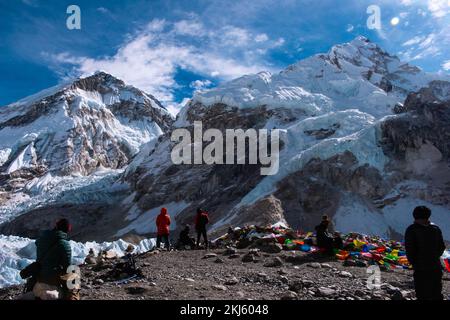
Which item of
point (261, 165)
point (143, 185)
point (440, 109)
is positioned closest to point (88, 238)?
point (143, 185)

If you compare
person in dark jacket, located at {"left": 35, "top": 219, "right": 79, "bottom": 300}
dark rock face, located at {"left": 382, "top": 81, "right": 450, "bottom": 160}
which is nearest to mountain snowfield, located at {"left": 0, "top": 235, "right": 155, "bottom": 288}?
person in dark jacket, located at {"left": 35, "top": 219, "right": 79, "bottom": 300}

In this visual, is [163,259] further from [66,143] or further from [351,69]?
[66,143]

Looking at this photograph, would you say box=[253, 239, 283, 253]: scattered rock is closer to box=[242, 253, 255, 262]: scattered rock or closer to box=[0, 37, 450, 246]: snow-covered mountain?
box=[242, 253, 255, 262]: scattered rock

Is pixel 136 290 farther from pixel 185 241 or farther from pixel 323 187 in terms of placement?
pixel 323 187

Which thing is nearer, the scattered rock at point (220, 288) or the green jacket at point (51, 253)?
the green jacket at point (51, 253)

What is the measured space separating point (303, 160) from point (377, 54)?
108m

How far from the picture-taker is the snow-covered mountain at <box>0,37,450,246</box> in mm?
45531

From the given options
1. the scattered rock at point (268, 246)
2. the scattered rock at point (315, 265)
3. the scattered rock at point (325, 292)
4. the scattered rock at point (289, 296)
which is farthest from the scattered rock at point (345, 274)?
the scattered rock at point (268, 246)

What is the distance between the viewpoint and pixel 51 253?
6.58 metres

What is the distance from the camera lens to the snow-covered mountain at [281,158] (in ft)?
149

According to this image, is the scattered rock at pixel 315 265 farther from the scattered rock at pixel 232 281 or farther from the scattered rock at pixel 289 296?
the scattered rock at pixel 289 296

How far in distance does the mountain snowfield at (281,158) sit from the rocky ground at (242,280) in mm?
6811

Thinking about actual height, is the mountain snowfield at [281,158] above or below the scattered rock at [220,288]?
above

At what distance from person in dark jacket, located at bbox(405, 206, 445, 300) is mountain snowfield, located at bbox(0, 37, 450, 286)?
13779 millimetres
